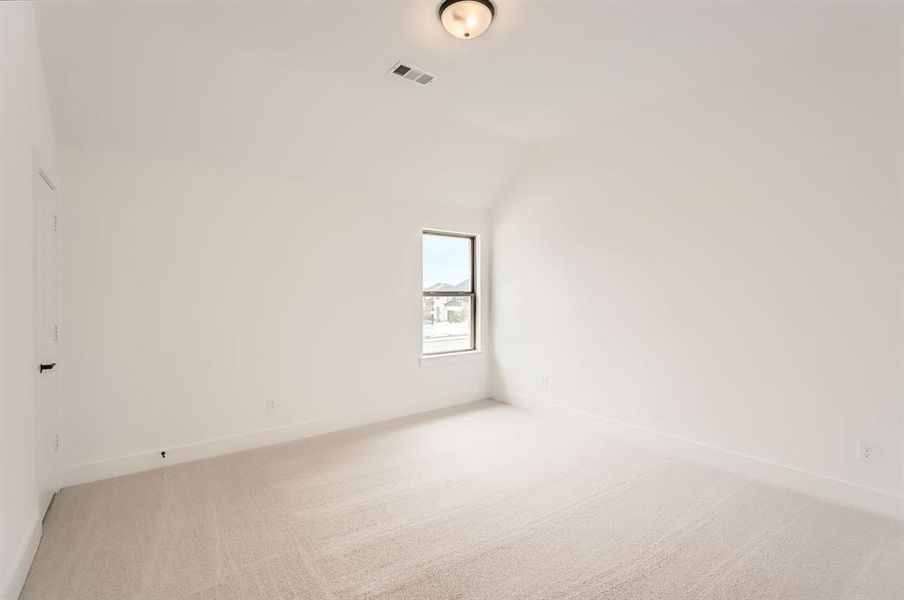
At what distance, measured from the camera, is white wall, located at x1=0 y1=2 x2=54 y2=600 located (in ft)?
5.81

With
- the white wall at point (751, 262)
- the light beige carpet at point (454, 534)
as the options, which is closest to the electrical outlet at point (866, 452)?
the white wall at point (751, 262)

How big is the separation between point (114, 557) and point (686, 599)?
2751mm

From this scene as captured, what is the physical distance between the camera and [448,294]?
201 inches

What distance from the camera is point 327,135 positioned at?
3664mm

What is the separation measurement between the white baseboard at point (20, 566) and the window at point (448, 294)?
10.9ft

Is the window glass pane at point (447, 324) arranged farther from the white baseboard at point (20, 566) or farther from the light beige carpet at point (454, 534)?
the white baseboard at point (20, 566)

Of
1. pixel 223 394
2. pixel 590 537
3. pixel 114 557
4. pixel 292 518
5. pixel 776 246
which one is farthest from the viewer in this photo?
pixel 223 394

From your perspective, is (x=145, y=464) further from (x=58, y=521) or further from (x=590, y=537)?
(x=590, y=537)

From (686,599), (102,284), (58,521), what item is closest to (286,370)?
(102,284)

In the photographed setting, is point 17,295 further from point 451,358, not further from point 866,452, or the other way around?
point 866,452

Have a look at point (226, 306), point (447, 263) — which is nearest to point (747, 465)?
point (447, 263)

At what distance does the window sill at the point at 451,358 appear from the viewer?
4844 millimetres

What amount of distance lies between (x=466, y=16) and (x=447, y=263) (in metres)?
2.99

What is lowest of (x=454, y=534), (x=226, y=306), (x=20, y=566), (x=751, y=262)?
(x=454, y=534)
